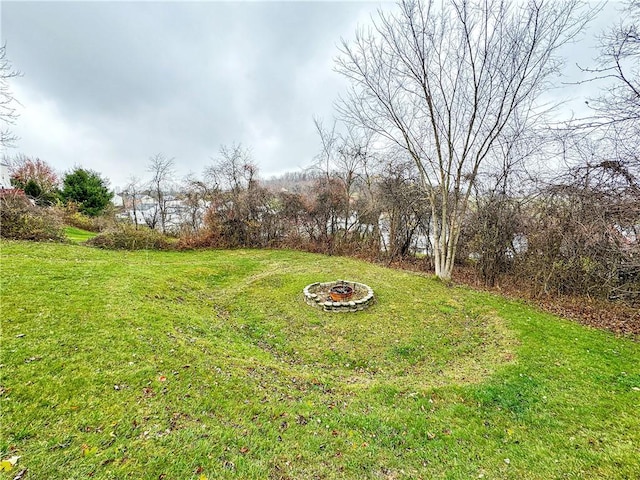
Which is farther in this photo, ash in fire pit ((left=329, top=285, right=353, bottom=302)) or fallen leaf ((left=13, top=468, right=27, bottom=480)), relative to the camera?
ash in fire pit ((left=329, top=285, right=353, bottom=302))

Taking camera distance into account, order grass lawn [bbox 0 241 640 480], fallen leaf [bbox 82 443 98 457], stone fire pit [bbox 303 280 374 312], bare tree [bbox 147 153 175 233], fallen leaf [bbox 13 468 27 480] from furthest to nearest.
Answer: bare tree [bbox 147 153 175 233]
stone fire pit [bbox 303 280 374 312]
grass lawn [bbox 0 241 640 480]
fallen leaf [bbox 82 443 98 457]
fallen leaf [bbox 13 468 27 480]

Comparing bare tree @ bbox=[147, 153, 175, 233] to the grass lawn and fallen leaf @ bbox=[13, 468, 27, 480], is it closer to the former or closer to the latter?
the grass lawn

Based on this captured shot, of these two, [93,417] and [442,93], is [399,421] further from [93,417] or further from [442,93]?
[442,93]

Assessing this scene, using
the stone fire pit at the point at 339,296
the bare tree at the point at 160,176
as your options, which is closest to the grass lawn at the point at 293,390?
the stone fire pit at the point at 339,296

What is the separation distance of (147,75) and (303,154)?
9.24 m

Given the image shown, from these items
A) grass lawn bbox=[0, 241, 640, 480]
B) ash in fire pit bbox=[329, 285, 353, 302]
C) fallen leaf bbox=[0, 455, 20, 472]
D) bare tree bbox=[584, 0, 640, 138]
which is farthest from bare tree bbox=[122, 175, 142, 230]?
bare tree bbox=[584, 0, 640, 138]

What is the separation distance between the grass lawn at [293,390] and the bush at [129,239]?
475 cm

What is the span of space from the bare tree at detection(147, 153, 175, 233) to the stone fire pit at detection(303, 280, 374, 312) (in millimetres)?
12478

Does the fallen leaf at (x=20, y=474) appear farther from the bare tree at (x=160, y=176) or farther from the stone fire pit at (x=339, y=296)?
the bare tree at (x=160, y=176)

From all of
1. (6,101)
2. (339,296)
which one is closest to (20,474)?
(339,296)

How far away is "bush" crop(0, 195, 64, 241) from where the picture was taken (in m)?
9.08

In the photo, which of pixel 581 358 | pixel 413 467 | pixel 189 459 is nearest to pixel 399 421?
pixel 413 467

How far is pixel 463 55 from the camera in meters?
7.71

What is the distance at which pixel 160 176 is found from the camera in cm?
1580
